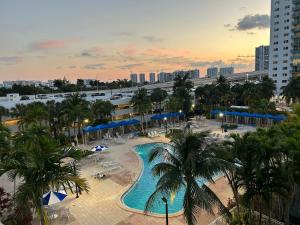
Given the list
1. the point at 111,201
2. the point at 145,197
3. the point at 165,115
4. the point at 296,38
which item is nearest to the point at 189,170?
the point at 111,201

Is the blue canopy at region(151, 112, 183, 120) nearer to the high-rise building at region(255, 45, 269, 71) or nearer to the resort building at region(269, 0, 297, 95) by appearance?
the resort building at region(269, 0, 297, 95)

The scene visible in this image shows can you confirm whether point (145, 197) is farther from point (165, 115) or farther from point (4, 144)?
point (165, 115)

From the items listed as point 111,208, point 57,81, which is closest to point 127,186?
point 111,208

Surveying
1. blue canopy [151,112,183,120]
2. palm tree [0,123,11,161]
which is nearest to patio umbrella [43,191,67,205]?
palm tree [0,123,11,161]

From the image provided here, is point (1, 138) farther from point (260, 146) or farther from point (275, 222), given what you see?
point (275, 222)

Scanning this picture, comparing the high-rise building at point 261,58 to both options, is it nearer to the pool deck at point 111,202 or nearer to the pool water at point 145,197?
the pool deck at point 111,202
